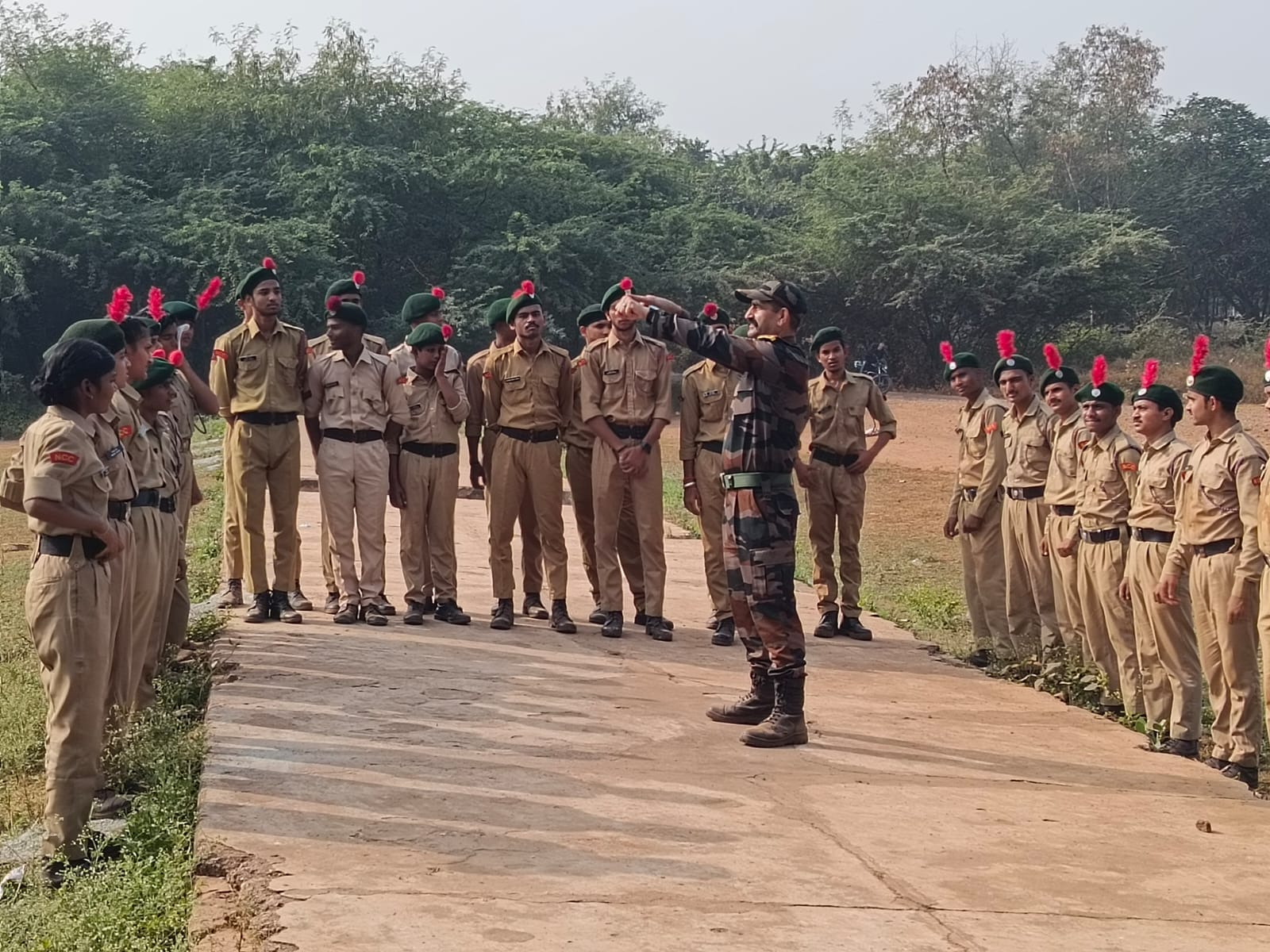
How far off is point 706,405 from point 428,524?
173 cm

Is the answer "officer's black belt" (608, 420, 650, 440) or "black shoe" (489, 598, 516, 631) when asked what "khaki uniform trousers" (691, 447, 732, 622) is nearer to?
"officer's black belt" (608, 420, 650, 440)

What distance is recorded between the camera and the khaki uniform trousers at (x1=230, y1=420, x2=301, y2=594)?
297 inches

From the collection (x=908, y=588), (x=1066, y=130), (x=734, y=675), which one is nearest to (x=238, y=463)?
(x=734, y=675)

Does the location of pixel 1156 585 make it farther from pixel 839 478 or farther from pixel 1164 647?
pixel 839 478

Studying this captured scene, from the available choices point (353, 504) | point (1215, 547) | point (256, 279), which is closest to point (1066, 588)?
point (1215, 547)

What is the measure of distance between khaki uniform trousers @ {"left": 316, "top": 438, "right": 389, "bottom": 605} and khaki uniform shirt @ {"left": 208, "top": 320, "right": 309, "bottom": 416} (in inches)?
13.6

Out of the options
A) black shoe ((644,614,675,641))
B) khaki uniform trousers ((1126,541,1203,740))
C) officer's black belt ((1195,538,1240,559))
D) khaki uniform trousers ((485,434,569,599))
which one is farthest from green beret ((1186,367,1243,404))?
khaki uniform trousers ((485,434,569,599))

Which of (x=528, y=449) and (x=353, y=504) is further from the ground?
(x=528, y=449)

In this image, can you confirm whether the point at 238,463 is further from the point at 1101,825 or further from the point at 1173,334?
the point at 1173,334

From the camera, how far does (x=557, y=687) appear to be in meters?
6.46

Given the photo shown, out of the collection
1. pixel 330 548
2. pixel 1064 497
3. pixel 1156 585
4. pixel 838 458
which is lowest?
pixel 1156 585

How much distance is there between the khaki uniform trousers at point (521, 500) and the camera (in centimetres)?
796

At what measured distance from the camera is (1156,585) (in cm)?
655

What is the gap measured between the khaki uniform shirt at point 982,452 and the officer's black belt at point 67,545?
214 inches
